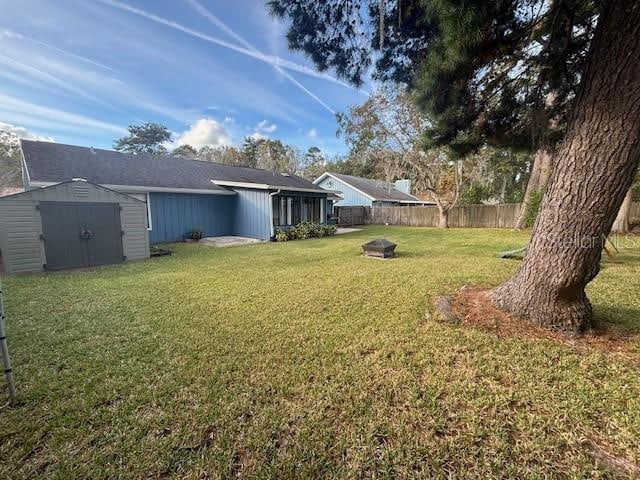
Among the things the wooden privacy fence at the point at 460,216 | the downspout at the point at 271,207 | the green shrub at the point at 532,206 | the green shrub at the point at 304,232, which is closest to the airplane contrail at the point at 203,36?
the downspout at the point at 271,207

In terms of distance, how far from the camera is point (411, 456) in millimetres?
1511

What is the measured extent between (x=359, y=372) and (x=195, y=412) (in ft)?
4.21

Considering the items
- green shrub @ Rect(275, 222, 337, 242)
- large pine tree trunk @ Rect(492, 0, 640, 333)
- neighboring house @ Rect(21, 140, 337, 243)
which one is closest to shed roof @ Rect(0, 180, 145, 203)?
neighboring house @ Rect(21, 140, 337, 243)

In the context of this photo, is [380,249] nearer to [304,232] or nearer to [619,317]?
[619,317]

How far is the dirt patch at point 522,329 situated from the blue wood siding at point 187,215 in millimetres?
10219

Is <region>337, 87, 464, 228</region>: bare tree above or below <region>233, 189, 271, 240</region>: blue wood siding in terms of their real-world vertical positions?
above

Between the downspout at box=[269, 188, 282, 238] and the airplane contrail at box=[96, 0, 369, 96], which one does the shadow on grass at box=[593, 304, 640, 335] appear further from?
the downspout at box=[269, 188, 282, 238]

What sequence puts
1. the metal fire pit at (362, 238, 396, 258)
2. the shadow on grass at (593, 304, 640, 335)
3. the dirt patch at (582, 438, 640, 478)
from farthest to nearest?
1. the metal fire pit at (362, 238, 396, 258)
2. the shadow on grass at (593, 304, 640, 335)
3. the dirt patch at (582, 438, 640, 478)

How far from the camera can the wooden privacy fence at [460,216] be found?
15238 millimetres

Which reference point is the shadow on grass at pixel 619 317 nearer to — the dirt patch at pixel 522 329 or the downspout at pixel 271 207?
the dirt patch at pixel 522 329

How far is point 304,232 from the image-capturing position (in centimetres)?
1173

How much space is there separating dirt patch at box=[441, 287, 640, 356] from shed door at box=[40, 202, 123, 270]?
771 centimetres

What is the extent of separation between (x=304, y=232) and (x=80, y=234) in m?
7.38

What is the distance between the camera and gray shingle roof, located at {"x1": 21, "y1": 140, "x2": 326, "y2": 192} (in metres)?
8.83
